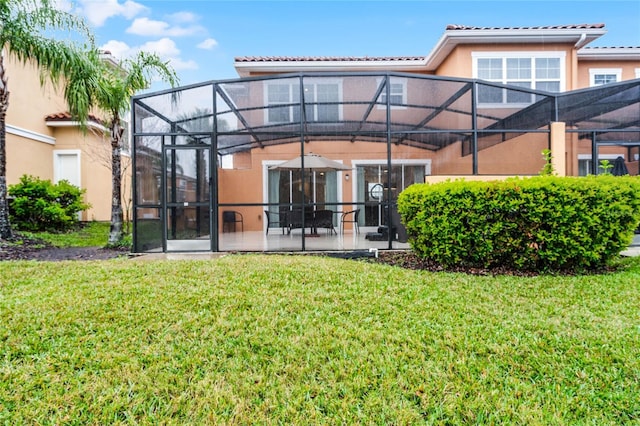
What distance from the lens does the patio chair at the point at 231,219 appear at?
1057 cm

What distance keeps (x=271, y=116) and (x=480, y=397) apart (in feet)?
22.6

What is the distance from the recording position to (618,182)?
5.39 meters

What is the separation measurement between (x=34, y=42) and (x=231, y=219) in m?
5.91

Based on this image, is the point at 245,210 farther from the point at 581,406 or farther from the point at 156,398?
the point at 581,406

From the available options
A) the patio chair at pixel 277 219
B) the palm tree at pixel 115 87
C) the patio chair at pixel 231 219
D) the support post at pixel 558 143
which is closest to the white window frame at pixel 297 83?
the palm tree at pixel 115 87

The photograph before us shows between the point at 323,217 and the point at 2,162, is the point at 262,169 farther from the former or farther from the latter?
the point at 2,162

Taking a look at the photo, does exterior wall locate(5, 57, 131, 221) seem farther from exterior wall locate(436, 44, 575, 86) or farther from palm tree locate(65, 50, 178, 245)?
exterior wall locate(436, 44, 575, 86)

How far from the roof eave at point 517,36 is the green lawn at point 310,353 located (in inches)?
361

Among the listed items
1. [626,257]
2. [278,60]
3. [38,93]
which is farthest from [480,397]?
[38,93]

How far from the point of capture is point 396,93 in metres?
7.71

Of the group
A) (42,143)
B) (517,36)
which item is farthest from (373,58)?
(42,143)

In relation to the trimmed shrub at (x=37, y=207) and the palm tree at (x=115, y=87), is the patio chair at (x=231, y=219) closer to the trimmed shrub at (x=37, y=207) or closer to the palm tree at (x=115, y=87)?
the palm tree at (x=115, y=87)

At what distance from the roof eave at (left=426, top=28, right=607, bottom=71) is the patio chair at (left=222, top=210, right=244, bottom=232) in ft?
26.4

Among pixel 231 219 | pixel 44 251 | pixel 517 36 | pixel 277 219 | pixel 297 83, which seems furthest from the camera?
pixel 517 36
